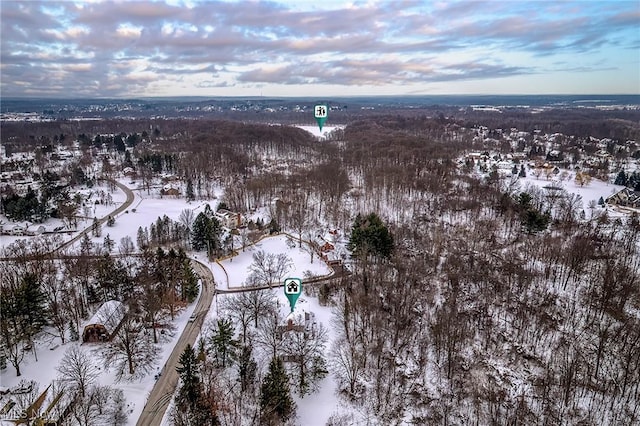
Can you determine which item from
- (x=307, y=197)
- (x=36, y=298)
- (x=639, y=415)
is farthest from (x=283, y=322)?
(x=307, y=197)

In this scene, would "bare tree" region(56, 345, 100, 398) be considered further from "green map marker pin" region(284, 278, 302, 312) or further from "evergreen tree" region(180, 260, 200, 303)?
"green map marker pin" region(284, 278, 302, 312)

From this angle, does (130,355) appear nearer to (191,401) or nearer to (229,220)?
(191,401)

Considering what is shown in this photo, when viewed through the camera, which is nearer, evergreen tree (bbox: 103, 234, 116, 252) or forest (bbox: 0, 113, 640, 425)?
forest (bbox: 0, 113, 640, 425)

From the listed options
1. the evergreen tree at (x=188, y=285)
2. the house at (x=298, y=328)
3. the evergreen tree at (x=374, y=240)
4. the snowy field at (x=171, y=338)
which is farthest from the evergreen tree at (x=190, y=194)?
the house at (x=298, y=328)

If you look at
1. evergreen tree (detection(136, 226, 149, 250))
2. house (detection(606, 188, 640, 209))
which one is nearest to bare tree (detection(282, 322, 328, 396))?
evergreen tree (detection(136, 226, 149, 250))

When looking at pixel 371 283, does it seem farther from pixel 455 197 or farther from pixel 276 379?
pixel 455 197

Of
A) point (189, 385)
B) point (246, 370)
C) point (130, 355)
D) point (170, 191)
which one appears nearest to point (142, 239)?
point (130, 355)
